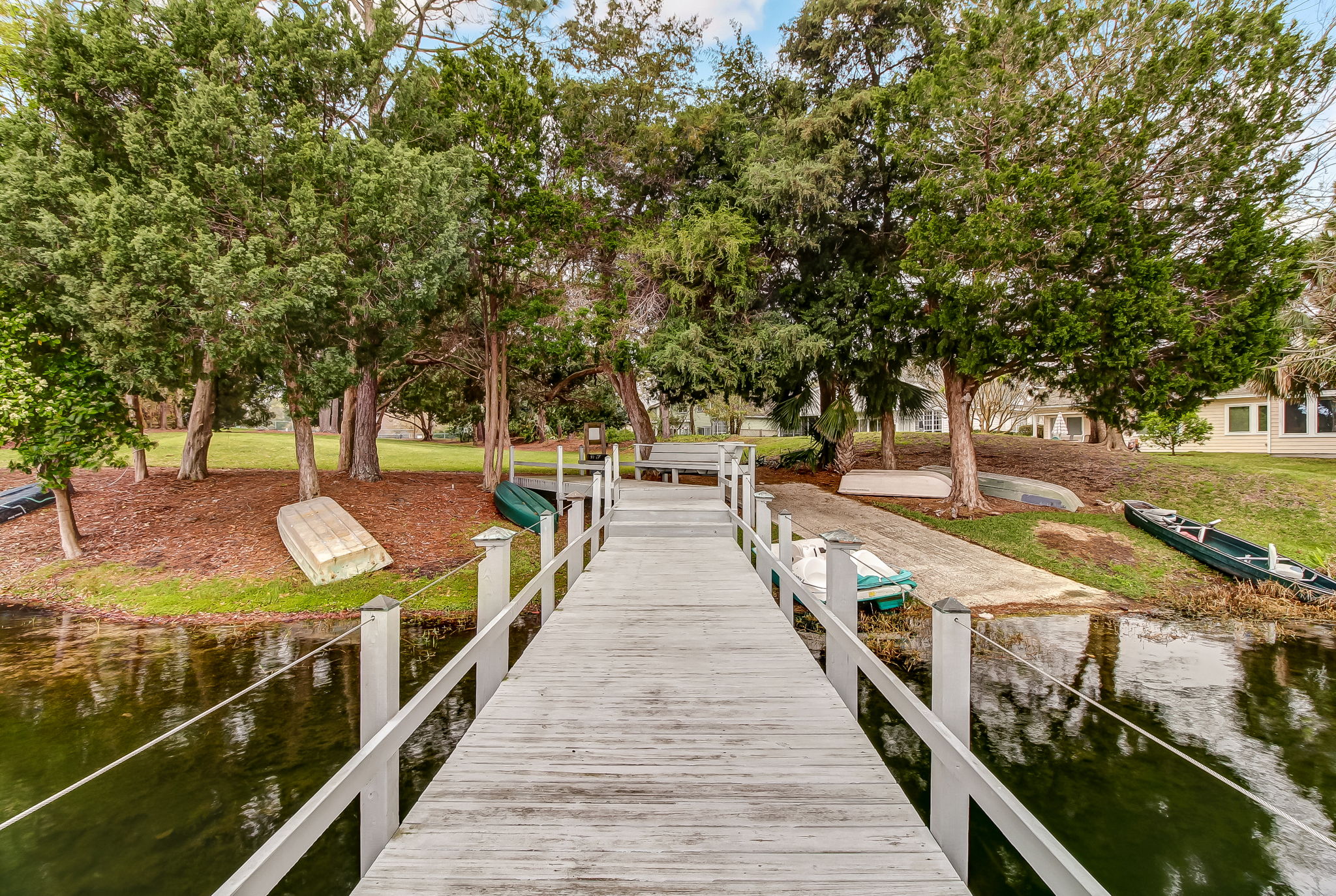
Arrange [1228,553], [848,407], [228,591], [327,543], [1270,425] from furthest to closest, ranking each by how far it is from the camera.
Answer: [1270,425], [848,407], [1228,553], [327,543], [228,591]

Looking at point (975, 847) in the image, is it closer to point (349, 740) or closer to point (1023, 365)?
point (349, 740)

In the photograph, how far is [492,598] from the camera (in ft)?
13.5

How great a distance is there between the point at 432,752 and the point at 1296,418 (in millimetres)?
29171

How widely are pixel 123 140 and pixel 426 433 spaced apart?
103ft

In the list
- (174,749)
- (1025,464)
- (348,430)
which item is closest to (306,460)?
(348,430)

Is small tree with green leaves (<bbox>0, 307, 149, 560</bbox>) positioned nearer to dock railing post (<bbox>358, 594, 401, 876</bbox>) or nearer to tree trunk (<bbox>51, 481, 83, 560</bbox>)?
tree trunk (<bbox>51, 481, 83, 560</bbox>)

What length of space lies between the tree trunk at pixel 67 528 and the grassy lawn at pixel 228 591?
0.27 meters

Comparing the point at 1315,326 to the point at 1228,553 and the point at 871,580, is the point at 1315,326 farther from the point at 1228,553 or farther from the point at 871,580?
the point at 871,580

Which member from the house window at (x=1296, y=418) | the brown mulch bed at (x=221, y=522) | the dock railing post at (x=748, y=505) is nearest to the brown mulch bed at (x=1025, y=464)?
the house window at (x=1296, y=418)

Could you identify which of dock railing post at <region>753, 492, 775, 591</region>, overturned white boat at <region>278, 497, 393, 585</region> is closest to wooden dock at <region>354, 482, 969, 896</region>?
dock railing post at <region>753, 492, 775, 591</region>

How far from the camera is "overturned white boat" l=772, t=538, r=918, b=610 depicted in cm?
936

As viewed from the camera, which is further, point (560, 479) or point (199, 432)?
point (199, 432)

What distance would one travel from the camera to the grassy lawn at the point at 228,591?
9.62 m

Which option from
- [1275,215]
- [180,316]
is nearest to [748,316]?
[1275,215]
